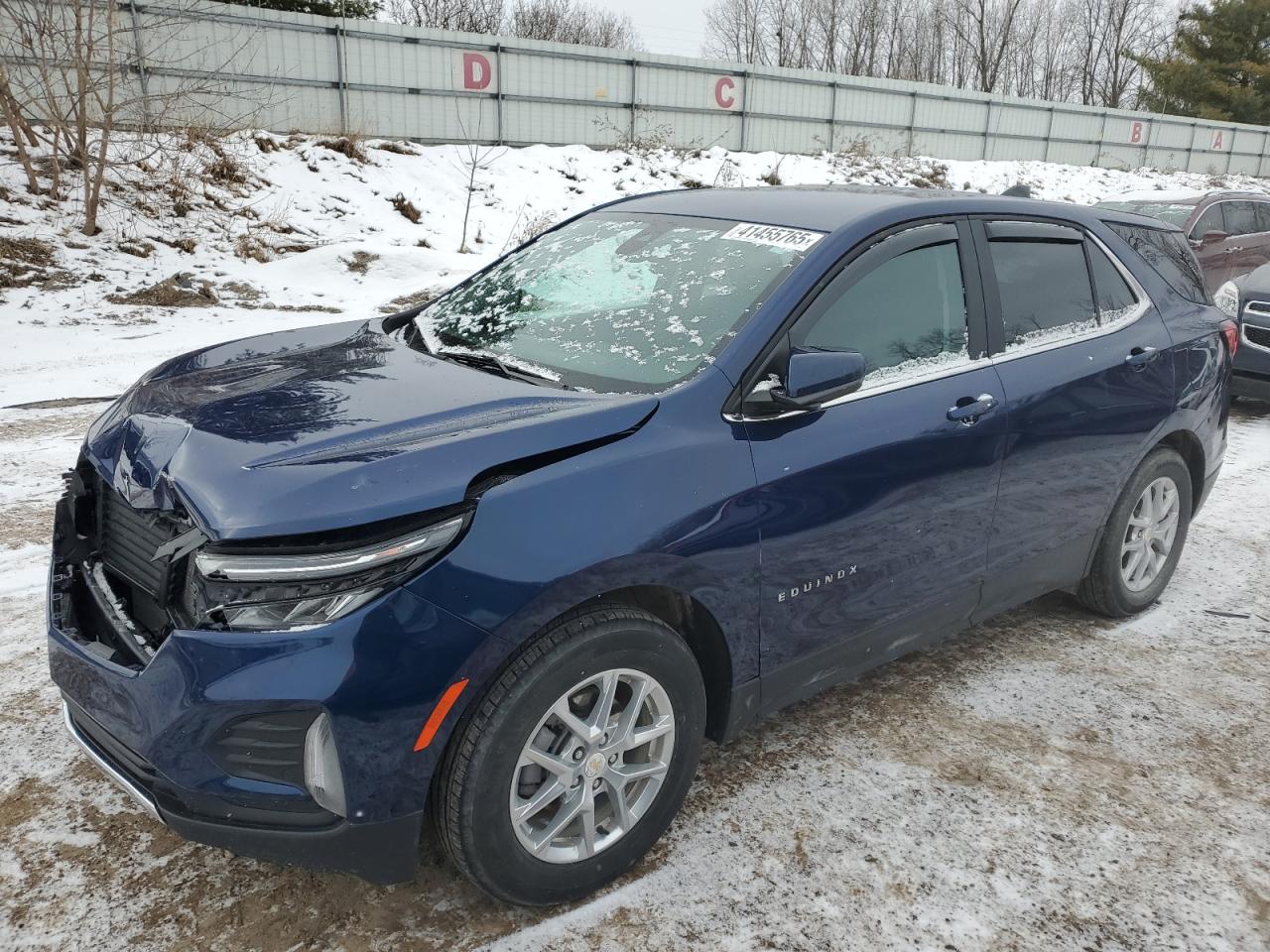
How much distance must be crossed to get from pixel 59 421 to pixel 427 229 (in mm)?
10691

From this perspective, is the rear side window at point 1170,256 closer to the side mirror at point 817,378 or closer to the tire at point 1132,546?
the tire at point 1132,546

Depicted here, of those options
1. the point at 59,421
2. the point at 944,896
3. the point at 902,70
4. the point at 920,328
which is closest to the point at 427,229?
the point at 59,421

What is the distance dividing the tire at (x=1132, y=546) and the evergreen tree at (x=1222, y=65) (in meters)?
51.3

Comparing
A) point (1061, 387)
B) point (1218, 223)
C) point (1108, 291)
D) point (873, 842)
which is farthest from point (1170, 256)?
point (1218, 223)

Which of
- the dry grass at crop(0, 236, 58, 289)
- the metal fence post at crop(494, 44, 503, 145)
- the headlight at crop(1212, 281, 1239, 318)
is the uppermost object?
the metal fence post at crop(494, 44, 503, 145)

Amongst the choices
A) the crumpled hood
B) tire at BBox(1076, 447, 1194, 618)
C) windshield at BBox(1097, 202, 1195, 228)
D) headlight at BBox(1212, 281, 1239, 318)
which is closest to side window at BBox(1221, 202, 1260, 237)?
windshield at BBox(1097, 202, 1195, 228)

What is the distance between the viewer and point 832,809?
9.44 feet

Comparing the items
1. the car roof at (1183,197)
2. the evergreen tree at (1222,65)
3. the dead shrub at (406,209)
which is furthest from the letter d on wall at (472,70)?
the evergreen tree at (1222,65)

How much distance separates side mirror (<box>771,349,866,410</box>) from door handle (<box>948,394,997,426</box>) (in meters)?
0.57

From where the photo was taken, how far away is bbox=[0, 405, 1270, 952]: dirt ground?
2.39 metres

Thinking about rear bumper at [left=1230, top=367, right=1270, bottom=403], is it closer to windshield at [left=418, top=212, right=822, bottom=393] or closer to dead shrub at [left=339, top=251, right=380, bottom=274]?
windshield at [left=418, top=212, right=822, bottom=393]

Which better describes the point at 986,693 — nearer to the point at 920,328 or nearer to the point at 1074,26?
the point at 920,328

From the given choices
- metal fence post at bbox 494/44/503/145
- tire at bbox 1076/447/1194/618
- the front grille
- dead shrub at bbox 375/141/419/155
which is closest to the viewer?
the front grille

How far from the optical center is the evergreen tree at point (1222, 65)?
45.3m
